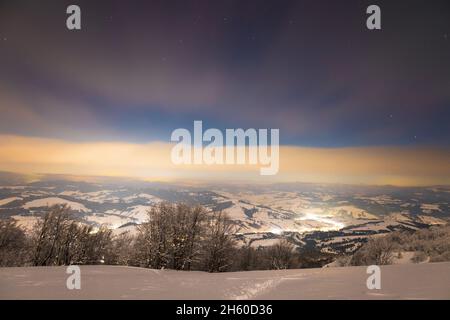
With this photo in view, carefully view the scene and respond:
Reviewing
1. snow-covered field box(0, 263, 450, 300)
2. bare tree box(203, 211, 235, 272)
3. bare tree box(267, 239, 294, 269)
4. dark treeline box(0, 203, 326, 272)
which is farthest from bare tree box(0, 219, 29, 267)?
bare tree box(267, 239, 294, 269)

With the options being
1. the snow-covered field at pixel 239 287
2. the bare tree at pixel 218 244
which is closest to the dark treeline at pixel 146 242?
the bare tree at pixel 218 244

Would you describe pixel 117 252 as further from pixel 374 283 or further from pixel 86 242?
pixel 374 283

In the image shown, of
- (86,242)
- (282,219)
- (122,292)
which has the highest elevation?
(122,292)

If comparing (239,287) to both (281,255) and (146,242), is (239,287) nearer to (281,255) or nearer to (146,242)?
(146,242)

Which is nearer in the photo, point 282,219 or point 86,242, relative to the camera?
point 86,242

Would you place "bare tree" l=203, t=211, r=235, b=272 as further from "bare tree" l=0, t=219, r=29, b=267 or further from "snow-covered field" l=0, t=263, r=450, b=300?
"snow-covered field" l=0, t=263, r=450, b=300

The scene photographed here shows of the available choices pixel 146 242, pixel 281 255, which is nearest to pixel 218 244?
pixel 146 242
